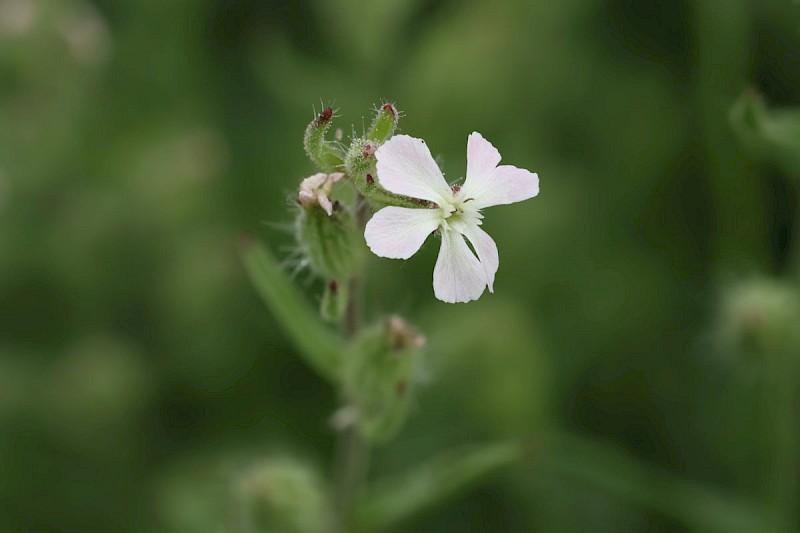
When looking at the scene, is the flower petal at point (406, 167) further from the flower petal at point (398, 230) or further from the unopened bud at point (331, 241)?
the unopened bud at point (331, 241)

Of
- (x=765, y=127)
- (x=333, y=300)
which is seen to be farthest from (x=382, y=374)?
(x=765, y=127)

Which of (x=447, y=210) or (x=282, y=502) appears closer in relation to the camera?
(x=447, y=210)

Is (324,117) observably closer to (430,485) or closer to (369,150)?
(369,150)

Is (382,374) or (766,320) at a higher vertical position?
(766,320)

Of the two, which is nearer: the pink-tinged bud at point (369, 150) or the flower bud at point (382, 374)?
the pink-tinged bud at point (369, 150)

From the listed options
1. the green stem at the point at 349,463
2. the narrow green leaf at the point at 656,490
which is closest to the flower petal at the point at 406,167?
the green stem at the point at 349,463

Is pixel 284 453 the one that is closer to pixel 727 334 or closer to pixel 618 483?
pixel 618 483
